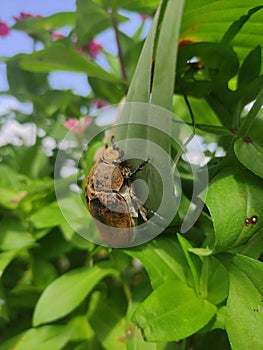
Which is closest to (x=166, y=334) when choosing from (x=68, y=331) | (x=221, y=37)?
(x=68, y=331)

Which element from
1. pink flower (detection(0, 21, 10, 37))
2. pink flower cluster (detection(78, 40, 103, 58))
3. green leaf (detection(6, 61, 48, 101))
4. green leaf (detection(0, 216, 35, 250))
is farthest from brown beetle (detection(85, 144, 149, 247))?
pink flower (detection(0, 21, 10, 37))

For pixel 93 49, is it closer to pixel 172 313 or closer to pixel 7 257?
pixel 7 257

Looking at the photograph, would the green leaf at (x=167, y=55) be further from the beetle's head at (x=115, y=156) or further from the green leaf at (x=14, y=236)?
the green leaf at (x=14, y=236)

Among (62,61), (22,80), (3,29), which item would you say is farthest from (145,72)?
(3,29)

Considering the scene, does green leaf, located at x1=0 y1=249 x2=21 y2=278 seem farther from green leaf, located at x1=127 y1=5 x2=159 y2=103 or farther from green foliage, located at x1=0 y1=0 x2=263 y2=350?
green leaf, located at x1=127 y1=5 x2=159 y2=103

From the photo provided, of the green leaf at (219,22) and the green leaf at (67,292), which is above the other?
the green leaf at (219,22)

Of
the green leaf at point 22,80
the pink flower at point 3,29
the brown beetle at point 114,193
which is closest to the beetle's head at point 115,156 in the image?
the brown beetle at point 114,193

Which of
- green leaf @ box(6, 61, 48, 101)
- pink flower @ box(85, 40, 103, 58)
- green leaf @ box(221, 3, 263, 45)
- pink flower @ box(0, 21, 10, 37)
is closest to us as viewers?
green leaf @ box(221, 3, 263, 45)
